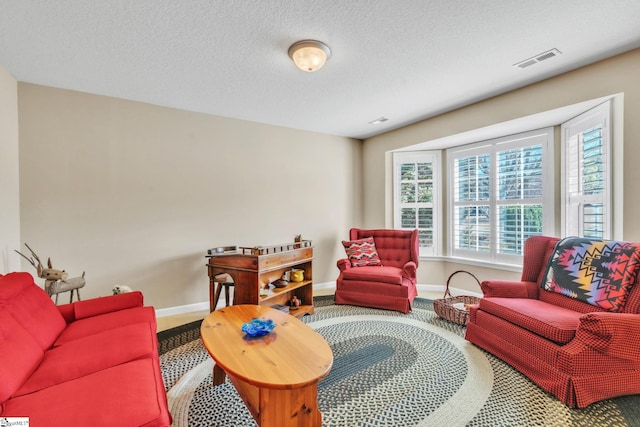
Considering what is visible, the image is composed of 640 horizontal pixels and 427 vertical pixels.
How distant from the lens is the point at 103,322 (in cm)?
195

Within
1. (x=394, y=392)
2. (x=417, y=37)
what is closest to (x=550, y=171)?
(x=417, y=37)

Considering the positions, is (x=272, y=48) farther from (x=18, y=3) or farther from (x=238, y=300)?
(x=238, y=300)

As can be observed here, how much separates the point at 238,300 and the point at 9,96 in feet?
9.04

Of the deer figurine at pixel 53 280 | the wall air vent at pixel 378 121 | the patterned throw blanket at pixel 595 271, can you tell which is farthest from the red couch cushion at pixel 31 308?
the wall air vent at pixel 378 121

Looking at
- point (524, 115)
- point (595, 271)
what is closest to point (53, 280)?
point (595, 271)

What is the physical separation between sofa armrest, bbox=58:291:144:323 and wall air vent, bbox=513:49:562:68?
383cm

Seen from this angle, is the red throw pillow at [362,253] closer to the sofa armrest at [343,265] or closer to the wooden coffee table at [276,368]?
the sofa armrest at [343,265]

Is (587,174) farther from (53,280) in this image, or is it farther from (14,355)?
(53,280)

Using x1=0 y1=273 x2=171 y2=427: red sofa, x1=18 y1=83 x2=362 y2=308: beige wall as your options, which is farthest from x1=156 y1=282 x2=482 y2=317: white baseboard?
x1=0 y1=273 x2=171 y2=427: red sofa

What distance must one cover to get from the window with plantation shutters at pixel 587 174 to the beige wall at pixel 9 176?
5247 mm

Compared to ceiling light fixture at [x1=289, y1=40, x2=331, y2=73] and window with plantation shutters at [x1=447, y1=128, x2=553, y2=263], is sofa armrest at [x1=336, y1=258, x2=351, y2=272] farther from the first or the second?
ceiling light fixture at [x1=289, y1=40, x2=331, y2=73]

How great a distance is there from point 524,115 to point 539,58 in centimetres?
68

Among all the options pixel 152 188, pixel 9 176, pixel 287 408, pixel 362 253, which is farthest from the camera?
pixel 362 253

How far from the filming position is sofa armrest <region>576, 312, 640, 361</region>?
1.64m
